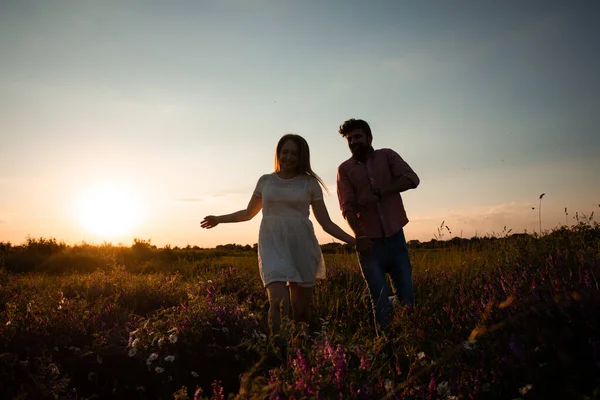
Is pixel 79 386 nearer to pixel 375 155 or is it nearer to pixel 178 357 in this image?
pixel 178 357

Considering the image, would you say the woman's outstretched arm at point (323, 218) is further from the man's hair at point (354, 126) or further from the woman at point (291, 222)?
the man's hair at point (354, 126)

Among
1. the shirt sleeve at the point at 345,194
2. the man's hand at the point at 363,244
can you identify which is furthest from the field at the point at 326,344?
the shirt sleeve at the point at 345,194

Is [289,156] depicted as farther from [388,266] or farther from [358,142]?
[388,266]

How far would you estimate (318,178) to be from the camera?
586 centimetres

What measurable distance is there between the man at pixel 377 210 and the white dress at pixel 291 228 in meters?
0.42

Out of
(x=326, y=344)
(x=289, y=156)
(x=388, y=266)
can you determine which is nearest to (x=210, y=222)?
(x=289, y=156)

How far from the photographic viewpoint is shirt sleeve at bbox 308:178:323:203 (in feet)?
18.7

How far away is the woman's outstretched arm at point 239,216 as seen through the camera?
567 cm

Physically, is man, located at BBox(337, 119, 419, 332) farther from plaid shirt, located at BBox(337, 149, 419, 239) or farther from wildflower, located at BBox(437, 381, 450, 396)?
wildflower, located at BBox(437, 381, 450, 396)

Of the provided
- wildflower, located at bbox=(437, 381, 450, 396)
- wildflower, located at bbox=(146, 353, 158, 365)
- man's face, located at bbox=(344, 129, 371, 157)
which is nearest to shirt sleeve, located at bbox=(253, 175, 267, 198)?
man's face, located at bbox=(344, 129, 371, 157)

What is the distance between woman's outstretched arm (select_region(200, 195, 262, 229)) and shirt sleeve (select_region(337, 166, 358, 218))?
0.94 m

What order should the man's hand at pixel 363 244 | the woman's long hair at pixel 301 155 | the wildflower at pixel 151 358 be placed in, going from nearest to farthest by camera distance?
the wildflower at pixel 151 358, the man's hand at pixel 363 244, the woman's long hair at pixel 301 155

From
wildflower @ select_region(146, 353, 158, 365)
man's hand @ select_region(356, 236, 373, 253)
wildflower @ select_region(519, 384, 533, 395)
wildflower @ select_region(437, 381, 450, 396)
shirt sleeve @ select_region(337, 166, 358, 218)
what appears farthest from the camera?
shirt sleeve @ select_region(337, 166, 358, 218)

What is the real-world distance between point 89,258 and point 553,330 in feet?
48.4
